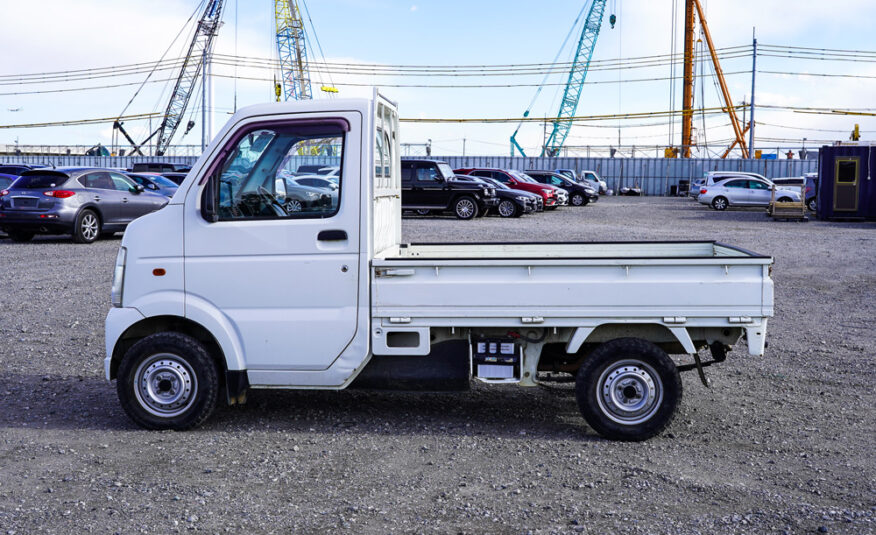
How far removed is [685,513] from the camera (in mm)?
4555

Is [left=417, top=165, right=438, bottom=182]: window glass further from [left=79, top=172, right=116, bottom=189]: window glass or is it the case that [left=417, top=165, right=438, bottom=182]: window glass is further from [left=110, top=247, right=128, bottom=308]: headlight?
[left=110, top=247, right=128, bottom=308]: headlight

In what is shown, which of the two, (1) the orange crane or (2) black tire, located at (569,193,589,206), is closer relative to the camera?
(2) black tire, located at (569,193,589,206)

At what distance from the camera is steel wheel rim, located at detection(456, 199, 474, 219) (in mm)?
28530

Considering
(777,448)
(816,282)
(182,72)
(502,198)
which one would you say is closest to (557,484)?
(777,448)

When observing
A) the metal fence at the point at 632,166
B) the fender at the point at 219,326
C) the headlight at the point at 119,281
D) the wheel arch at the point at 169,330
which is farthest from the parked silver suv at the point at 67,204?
the metal fence at the point at 632,166

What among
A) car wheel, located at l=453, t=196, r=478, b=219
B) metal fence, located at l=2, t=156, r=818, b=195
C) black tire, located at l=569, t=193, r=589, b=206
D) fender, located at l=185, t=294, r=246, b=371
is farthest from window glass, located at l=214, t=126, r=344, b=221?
metal fence, located at l=2, t=156, r=818, b=195

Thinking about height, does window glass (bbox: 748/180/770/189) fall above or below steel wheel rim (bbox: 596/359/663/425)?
above

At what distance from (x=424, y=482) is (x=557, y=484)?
0.77m

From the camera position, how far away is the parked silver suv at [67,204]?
18875 mm

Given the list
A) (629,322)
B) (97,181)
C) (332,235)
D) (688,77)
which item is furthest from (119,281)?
(688,77)

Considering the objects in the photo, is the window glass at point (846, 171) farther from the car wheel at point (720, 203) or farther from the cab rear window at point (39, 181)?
the cab rear window at point (39, 181)

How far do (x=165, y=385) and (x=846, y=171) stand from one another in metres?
30.0

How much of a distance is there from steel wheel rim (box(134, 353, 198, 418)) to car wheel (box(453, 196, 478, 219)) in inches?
896

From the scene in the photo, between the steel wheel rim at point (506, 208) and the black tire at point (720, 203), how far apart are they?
1267 cm
